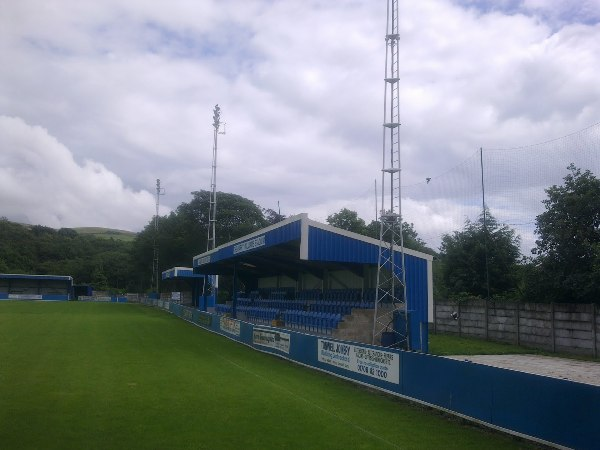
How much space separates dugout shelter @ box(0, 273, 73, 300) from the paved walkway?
72617mm

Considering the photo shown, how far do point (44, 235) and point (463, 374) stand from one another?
130508 mm

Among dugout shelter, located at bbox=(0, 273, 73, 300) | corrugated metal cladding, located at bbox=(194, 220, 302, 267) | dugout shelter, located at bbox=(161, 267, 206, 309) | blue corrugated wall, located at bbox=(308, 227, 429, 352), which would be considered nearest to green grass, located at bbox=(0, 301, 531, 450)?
blue corrugated wall, located at bbox=(308, 227, 429, 352)

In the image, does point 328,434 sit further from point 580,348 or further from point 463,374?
point 580,348

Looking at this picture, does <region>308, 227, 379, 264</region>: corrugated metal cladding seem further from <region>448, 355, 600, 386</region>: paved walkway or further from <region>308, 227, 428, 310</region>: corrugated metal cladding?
<region>448, 355, 600, 386</region>: paved walkway

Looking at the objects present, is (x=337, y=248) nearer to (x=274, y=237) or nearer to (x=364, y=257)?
(x=364, y=257)

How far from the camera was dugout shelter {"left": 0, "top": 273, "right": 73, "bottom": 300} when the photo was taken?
79.2 m

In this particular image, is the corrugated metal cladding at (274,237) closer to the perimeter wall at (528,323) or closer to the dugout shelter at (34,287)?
the perimeter wall at (528,323)

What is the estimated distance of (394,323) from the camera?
22.7 metres

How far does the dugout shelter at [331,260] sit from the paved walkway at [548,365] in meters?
3.07

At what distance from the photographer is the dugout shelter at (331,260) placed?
23969 millimetres

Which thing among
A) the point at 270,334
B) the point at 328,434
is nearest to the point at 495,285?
the point at 270,334

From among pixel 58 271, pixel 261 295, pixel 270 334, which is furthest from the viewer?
pixel 58 271

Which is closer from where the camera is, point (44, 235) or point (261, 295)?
point (261, 295)

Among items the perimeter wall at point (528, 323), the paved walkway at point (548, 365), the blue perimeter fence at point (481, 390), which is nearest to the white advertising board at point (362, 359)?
the blue perimeter fence at point (481, 390)
